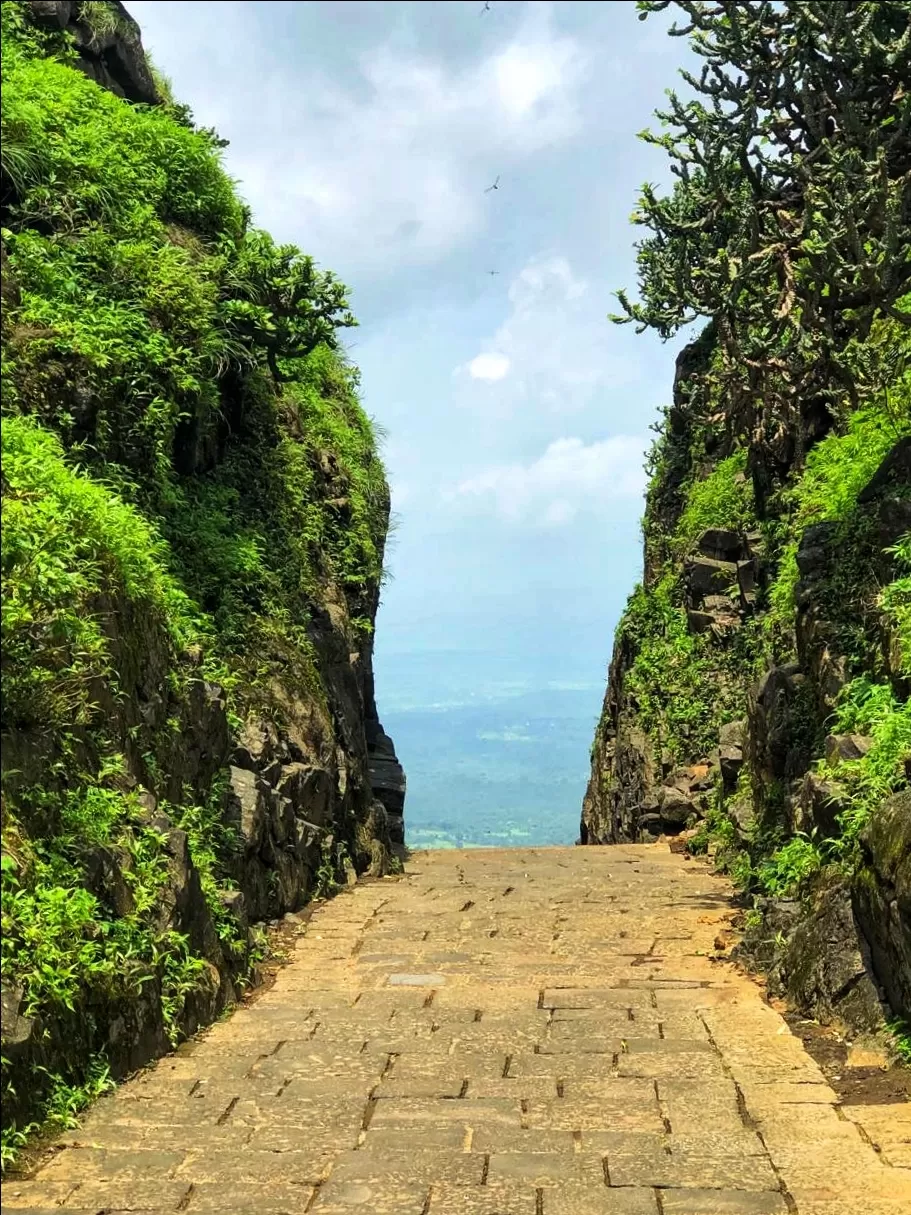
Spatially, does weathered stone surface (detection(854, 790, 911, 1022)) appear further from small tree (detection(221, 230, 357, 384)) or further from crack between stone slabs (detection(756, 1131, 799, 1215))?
small tree (detection(221, 230, 357, 384))

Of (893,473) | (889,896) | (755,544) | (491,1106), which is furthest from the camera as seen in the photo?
(755,544)

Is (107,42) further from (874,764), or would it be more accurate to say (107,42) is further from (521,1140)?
(521,1140)

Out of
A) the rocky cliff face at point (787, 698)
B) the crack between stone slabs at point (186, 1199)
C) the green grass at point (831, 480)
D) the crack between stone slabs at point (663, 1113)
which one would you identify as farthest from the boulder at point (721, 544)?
the crack between stone slabs at point (186, 1199)

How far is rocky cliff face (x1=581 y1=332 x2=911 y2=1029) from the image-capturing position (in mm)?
6707

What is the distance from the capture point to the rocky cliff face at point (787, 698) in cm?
671

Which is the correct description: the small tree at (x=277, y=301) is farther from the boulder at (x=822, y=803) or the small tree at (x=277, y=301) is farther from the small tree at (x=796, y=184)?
the boulder at (x=822, y=803)

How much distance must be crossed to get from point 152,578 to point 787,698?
6196 mm

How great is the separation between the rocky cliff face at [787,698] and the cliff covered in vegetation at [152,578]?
4211mm

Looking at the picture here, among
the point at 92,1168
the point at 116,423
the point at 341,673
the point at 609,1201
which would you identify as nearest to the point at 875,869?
the point at 609,1201

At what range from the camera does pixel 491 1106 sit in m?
5.20

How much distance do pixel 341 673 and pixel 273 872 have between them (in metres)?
4.66

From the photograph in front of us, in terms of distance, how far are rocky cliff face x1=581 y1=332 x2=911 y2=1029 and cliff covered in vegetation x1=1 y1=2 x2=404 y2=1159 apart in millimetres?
4211

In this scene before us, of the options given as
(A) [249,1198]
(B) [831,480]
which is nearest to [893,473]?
(B) [831,480]

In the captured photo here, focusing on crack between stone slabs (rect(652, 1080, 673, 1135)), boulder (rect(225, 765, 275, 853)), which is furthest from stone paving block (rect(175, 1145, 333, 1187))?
boulder (rect(225, 765, 275, 853))
